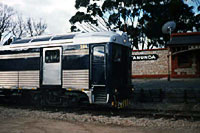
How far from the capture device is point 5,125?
25.2 ft

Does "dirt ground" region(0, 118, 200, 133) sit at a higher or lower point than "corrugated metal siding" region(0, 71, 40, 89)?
lower

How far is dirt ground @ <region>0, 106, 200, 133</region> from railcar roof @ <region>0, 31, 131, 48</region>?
3.44m

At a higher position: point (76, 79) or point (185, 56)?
point (185, 56)

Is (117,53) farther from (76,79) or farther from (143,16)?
(143,16)

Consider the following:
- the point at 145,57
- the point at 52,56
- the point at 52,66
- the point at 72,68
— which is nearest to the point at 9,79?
the point at 52,66

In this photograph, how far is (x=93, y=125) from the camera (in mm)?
7766

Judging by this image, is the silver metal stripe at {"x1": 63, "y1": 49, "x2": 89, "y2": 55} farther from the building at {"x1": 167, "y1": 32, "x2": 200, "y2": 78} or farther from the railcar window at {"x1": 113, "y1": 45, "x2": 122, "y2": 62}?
the building at {"x1": 167, "y1": 32, "x2": 200, "y2": 78}

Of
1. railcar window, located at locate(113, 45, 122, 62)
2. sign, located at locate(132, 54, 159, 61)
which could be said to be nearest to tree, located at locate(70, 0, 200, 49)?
sign, located at locate(132, 54, 159, 61)

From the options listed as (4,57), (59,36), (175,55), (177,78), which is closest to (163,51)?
(175,55)

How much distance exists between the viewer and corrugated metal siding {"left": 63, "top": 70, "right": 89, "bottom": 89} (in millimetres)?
9750

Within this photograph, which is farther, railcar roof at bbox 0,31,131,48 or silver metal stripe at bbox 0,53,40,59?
silver metal stripe at bbox 0,53,40,59

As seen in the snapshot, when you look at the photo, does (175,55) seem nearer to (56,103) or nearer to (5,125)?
(56,103)

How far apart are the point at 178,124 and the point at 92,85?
155 inches

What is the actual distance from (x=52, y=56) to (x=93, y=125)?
175 inches
